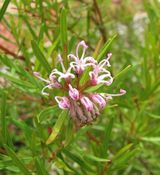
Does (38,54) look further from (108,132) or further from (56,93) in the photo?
(108,132)

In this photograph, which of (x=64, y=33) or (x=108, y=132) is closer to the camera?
(x=64, y=33)

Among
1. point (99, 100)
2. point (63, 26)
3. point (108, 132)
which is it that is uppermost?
point (63, 26)

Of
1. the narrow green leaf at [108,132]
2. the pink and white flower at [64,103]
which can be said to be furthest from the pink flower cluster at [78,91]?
the narrow green leaf at [108,132]

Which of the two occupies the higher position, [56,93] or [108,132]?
[56,93]

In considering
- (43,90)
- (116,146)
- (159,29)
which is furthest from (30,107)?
(43,90)

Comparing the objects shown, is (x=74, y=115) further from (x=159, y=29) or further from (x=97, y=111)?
(x=159, y=29)

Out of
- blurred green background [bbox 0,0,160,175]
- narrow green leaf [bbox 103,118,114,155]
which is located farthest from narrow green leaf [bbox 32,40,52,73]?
narrow green leaf [bbox 103,118,114,155]

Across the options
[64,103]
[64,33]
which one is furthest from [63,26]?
Answer: [64,103]

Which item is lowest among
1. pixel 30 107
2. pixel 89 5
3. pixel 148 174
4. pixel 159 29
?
pixel 148 174

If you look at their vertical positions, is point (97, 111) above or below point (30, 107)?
above

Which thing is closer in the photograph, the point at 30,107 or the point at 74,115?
the point at 74,115

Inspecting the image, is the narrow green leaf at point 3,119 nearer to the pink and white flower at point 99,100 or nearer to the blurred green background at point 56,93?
the blurred green background at point 56,93
